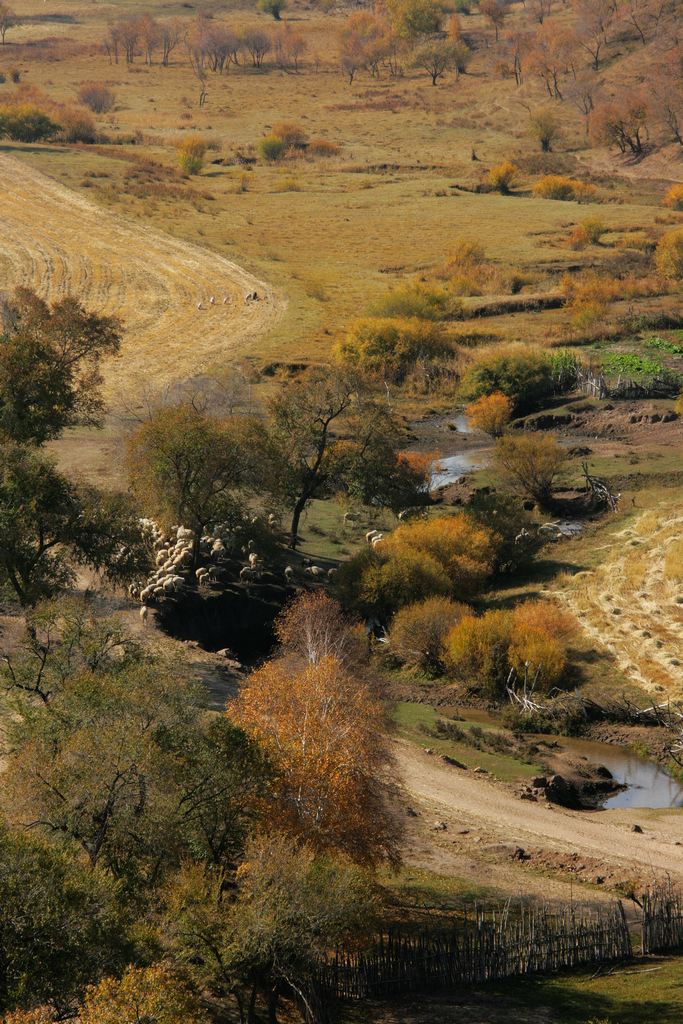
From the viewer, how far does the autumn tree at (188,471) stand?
49188 mm

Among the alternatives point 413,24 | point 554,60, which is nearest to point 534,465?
point 554,60

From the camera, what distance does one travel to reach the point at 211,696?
38344 millimetres

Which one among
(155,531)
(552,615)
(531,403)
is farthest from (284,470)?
(531,403)

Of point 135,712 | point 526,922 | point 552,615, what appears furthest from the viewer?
point 552,615

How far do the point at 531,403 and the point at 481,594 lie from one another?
24.7m

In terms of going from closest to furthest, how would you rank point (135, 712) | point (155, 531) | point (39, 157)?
point (135, 712), point (155, 531), point (39, 157)

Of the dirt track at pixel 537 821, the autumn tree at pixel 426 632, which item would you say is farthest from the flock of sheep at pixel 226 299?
the dirt track at pixel 537 821

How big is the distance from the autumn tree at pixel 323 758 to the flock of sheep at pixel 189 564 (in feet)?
54.6

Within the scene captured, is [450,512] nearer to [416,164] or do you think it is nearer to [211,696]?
[211,696]

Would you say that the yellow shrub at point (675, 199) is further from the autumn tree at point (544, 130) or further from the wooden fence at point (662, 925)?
the wooden fence at point (662, 925)

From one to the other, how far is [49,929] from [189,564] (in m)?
29.2

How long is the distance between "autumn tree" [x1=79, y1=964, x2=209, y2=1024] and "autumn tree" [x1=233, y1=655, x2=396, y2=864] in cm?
582

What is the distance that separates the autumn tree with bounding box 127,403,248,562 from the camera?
4919 centimetres

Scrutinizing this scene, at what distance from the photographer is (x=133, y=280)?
312 ft
